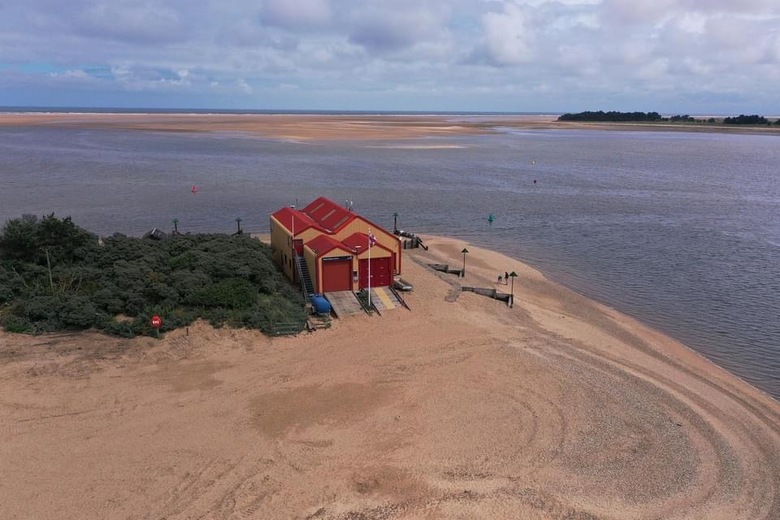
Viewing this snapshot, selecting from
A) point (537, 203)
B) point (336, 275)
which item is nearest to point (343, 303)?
point (336, 275)

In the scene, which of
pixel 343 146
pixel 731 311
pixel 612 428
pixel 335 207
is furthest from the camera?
pixel 343 146

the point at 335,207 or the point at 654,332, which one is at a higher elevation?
the point at 335,207

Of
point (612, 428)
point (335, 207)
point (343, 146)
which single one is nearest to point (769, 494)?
point (612, 428)

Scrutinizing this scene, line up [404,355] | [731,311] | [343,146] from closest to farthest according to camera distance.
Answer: [404,355] → [731,311] → [343,146]

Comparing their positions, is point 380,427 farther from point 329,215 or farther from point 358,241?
point 329,215

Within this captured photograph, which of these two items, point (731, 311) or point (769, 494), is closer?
point (769, 494)

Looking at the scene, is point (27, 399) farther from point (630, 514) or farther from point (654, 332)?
point (654, 332)
